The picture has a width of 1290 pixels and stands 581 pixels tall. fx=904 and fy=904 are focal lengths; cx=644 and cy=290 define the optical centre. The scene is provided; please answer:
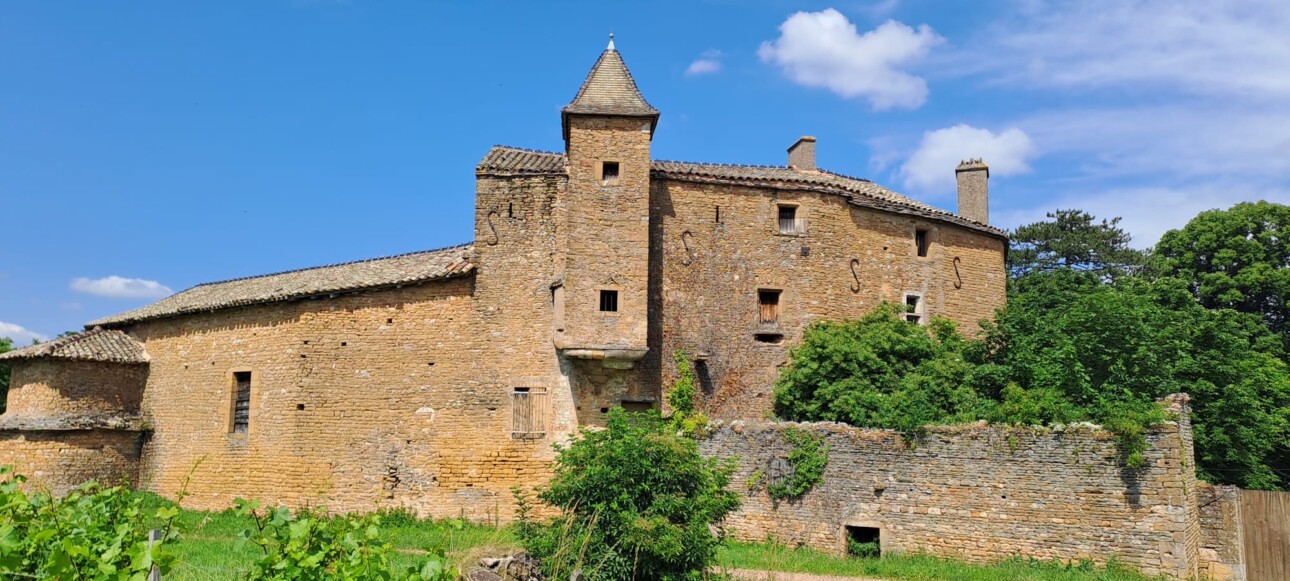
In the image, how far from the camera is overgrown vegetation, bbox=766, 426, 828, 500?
764 inches

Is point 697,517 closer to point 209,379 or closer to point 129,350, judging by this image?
point 209,379

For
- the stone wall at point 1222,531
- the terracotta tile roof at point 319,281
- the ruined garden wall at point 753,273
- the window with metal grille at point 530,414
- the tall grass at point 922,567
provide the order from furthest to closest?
the ruined garden wall at point 753,273 < the terracotta tile roof at point 319,281 < the window with metal grille at point 530,414 < the stone wall at point 1222,531 < the tall grass at point 922,567

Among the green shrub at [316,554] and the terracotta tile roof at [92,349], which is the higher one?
the terracotta tile roof at [92,349]

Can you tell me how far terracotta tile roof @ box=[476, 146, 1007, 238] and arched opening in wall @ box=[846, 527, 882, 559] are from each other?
10.2 m

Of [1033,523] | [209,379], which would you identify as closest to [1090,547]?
[1033,523]

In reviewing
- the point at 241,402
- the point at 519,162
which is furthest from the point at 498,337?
the point at 241,402

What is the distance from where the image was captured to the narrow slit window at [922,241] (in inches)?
1091

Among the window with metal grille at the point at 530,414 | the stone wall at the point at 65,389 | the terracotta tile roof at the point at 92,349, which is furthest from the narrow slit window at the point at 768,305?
the stone wall at the point at 65,389

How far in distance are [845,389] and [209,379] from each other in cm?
1767

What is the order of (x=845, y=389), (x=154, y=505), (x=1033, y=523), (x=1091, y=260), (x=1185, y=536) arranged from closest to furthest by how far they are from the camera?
(x=1185, y=536), (x=1033, y=523), (x=845, y=389), (x=154, y=505), (x=1091, y=260)

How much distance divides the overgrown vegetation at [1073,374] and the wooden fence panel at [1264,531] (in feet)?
9.15

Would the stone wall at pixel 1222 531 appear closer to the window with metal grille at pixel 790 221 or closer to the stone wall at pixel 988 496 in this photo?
the stone wall at pixel 988 496

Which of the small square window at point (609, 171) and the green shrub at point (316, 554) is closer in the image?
the green shrub at point (316, 554)

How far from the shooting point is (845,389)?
2250cm
